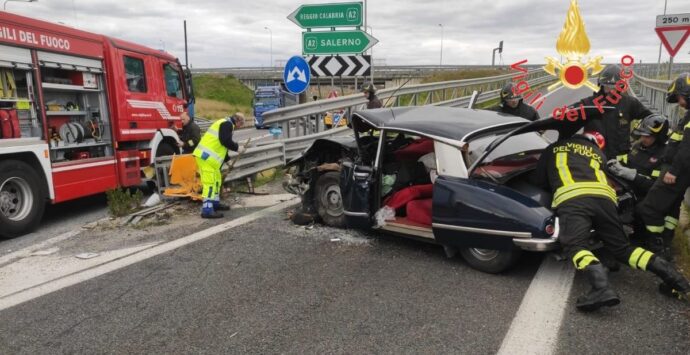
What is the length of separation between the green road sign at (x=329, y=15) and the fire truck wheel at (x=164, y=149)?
3.65 meters

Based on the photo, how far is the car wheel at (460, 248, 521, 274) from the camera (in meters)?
3.99

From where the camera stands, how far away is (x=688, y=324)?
125 inches

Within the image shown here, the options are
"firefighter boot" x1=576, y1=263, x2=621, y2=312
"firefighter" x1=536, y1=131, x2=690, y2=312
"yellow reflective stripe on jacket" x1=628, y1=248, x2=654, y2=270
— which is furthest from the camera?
"yellow reflective stripe on jacket" x1=628, y1=248, x2=654, y2=270

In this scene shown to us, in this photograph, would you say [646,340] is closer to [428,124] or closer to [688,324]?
[688,324]

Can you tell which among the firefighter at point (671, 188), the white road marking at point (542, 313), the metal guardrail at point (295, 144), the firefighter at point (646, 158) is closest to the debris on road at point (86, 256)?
the white road marking at point (542, 313)

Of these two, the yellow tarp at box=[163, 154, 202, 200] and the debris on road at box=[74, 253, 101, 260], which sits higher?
the yellow tarp at box=[163, 154, 202, 200]

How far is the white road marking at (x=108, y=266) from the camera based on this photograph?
3960 millimetres

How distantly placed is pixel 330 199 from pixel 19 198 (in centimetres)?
381

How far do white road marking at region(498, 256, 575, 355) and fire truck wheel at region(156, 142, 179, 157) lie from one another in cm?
669

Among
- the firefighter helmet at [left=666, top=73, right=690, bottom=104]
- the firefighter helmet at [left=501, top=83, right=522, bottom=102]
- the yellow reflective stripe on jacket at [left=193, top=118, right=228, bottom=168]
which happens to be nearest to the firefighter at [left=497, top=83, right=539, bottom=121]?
the firefighter helmet at [left=501, top=83, right=522, bottom=102]

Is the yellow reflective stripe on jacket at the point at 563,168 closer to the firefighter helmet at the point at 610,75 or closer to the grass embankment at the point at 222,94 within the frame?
the firefighter helmet at the point at 610,75

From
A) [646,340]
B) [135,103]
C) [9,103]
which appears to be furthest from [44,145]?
[646,340]

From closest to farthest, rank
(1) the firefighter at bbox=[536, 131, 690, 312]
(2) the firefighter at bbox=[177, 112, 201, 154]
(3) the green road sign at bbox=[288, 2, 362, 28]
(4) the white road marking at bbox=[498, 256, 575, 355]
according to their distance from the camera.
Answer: (4) the white road marking at bbox=[498, 256, 575, 355] → (1) the firefighter at bbox=[536, 131, 690, 312] → (2) the firefighter at bbox=[177, 112, 201, 154] → (3) the green road sign at bbox=[288, 2, 362, 28]

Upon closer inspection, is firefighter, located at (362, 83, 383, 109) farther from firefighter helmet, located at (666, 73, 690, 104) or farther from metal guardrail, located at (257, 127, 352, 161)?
firefighter helmet, located at (666, 73, 690, 104)
